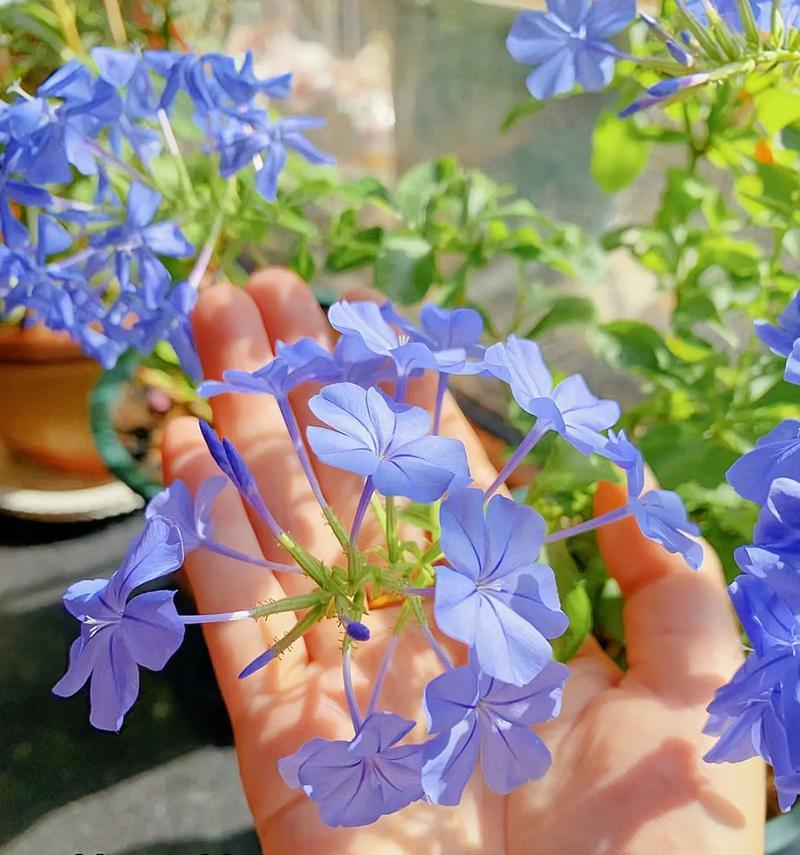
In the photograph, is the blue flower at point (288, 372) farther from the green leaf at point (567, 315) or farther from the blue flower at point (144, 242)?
the green leaf at point (567, 315)

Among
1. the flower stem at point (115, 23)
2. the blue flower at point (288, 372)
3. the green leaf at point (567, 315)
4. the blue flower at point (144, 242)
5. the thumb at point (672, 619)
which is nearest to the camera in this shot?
the blue flower at point (288, 372)

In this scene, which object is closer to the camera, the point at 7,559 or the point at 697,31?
the point at 697,31

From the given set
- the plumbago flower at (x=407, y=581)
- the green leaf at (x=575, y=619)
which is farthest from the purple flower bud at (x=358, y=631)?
the green leaf at (x=575, y=619)

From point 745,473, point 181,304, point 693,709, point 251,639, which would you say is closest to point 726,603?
point 693,709

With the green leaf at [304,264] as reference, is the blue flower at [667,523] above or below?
above

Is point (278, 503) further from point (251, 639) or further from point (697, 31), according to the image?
point (697, 31)

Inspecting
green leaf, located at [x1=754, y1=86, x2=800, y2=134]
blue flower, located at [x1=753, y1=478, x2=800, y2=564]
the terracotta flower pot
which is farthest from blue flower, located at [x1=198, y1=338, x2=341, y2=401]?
the terracotta flower pot
